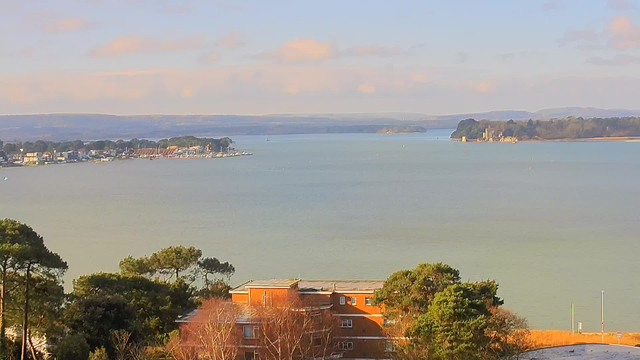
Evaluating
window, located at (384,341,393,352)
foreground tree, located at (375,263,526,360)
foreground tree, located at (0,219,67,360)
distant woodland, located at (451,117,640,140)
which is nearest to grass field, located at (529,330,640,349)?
foreground tree, located at (375,263,526,360)

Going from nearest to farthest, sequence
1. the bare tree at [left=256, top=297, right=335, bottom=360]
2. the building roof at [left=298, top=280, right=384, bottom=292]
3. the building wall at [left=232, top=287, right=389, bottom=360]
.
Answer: the bare tree at [left=256, top=297, right=335, bottom=360] → the building wall at [left=232, top=287, right=389, bottom=360] → the building roof at [left=298, top=280, right=384, bottom=292]

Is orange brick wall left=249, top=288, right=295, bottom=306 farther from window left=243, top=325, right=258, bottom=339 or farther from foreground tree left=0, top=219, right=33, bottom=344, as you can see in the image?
foreground tree left=0, top=219, right=33, bottom=344

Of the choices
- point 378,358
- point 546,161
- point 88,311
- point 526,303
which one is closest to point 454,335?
point 378,358

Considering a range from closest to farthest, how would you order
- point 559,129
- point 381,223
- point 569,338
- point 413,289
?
1. point 413,289
2. point 569,338
3. point 381,223
4. point 559,129

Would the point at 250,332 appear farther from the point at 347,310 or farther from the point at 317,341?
the point at 347,310

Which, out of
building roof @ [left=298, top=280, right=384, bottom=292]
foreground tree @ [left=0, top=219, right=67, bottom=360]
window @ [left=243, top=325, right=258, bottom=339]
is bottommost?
window @ [left=243, top=325, right=258, bottom=339]

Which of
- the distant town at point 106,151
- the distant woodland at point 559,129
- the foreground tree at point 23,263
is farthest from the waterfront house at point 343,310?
the distant woodland at point 559,129

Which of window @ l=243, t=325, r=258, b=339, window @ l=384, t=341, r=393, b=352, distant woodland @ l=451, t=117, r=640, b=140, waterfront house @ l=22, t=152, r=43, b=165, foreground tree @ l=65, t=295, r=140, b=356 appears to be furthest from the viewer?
distant woodland @ l=451, t=117, r=640, b=140

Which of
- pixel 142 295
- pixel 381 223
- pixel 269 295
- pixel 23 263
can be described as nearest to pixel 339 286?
pixel 269 295
